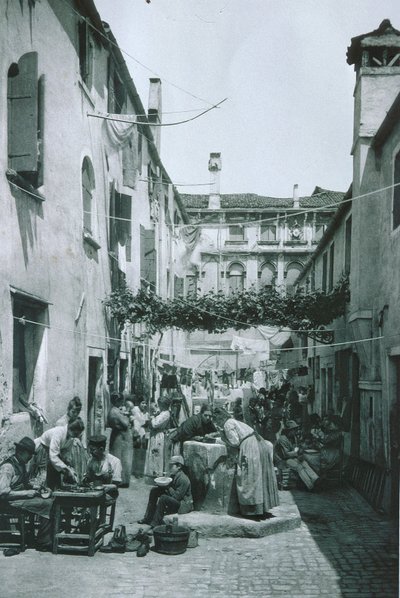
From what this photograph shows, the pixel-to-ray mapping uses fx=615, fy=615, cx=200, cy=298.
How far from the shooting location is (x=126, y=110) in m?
16.0

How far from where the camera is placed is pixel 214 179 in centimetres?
4603

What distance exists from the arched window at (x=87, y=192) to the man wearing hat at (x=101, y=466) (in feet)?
16.9

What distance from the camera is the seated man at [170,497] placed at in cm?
812

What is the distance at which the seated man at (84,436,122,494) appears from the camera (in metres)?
8.03

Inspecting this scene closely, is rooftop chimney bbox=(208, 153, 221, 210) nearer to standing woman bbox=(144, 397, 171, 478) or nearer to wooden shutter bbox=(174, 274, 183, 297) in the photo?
wooden shutter bbox=(174, 274, 183, 297)

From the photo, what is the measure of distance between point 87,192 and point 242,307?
4.01m

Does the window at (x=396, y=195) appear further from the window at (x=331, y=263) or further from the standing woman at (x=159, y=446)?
the window at (x=331, y=263)

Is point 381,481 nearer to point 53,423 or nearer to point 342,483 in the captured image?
point 342,483

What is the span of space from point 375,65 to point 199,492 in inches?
345

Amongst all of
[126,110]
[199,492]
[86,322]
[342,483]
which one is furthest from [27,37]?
[342,483]

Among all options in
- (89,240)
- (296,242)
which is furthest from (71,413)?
(296,242)

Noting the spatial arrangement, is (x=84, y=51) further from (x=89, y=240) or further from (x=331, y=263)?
(x=331, y=263)

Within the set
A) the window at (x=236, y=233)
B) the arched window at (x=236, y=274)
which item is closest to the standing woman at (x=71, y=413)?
the arched window at (x=236, y=274)

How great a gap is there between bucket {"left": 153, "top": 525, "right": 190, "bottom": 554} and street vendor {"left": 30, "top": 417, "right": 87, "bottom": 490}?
1.41m
